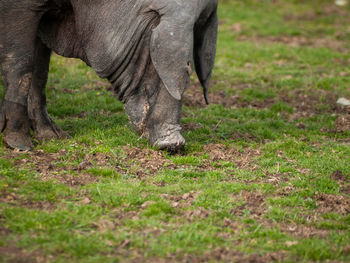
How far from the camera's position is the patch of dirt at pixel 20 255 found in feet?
14.8

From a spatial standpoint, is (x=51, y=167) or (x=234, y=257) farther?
(x=51, y=167)

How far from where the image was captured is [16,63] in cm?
682

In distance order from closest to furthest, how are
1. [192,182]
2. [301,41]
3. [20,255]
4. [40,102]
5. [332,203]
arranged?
[20,255]
[332,203]
[192,182]
[40,102]
[301,41]

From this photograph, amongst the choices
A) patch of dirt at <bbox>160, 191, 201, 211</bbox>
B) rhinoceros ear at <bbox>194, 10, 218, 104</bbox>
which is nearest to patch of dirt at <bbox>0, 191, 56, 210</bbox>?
patch of dirt at <bbox>160, 191, 201, 211</bbox>

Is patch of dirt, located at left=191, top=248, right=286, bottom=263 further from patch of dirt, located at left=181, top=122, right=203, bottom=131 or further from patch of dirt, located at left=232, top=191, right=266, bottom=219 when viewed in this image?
patch of dirt, located at left=181, top=122, right=203, bottom=131

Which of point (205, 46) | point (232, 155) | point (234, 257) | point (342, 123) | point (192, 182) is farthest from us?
point (342, 123)

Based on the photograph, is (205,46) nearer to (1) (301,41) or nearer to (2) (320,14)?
(1) (301,41)

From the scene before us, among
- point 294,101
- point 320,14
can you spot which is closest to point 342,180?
point 294,101

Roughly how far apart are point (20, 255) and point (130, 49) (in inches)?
121

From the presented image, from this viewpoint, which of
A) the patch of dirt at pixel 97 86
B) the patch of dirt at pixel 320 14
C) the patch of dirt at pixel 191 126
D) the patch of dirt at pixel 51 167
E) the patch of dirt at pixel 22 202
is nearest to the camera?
the patch of dirt at pixel 22 202

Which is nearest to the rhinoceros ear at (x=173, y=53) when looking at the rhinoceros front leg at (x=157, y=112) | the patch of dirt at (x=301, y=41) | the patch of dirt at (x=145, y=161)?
the rhinoceros front leg at (x=157, y=112)

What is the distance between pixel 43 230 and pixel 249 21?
13.2m

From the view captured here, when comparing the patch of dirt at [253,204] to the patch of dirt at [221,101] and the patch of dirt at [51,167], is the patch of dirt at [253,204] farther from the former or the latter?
the patch of dirt at [221,101]

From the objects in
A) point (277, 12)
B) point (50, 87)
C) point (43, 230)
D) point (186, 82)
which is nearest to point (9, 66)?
point (186, 82)
